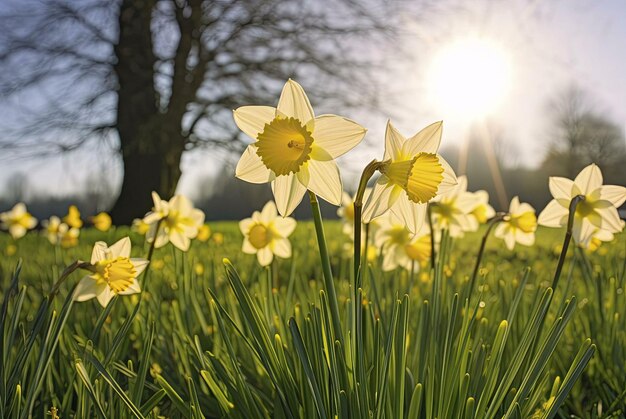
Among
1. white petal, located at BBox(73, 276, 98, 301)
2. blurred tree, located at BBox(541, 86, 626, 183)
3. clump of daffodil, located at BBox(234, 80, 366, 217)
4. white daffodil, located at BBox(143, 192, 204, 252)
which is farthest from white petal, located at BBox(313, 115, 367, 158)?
blurred tree, located at BBox(541, 86, 626, 183)

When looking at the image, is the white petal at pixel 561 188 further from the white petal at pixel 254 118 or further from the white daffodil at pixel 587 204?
the white petal at pixel 254 118

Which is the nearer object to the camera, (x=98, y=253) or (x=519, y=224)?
(x=98, y=253)

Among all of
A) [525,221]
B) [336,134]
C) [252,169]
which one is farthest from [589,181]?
[252,169]

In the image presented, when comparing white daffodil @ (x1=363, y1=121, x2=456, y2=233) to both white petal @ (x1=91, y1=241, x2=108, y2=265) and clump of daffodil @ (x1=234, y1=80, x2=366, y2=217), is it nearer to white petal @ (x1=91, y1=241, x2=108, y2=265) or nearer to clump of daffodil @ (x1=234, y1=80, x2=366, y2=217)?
clump of daffodil @ (x1=234, y1=80, x2=366, y2=217)

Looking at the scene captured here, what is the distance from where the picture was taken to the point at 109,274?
1171 mm

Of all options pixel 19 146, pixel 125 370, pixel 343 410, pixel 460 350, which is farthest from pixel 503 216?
pixel 19 146

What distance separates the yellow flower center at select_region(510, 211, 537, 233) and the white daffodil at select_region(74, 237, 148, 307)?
3.10ft

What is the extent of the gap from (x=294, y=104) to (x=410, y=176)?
0.21m

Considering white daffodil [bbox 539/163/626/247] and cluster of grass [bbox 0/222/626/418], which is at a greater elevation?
white daffodil [bbox 539/163/626/247]

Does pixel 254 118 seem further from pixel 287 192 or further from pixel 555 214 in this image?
pixel 555 214

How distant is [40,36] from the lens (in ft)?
32.5

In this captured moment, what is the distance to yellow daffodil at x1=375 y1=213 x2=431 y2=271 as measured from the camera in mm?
1624

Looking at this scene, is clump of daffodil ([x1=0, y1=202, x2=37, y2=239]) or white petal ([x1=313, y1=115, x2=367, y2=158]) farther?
clump of daffodil ([x1=0, y1=202, x2=37, y2=239])

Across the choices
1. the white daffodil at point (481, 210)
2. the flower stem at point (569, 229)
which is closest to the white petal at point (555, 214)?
the flower stem at point (569, 229)
